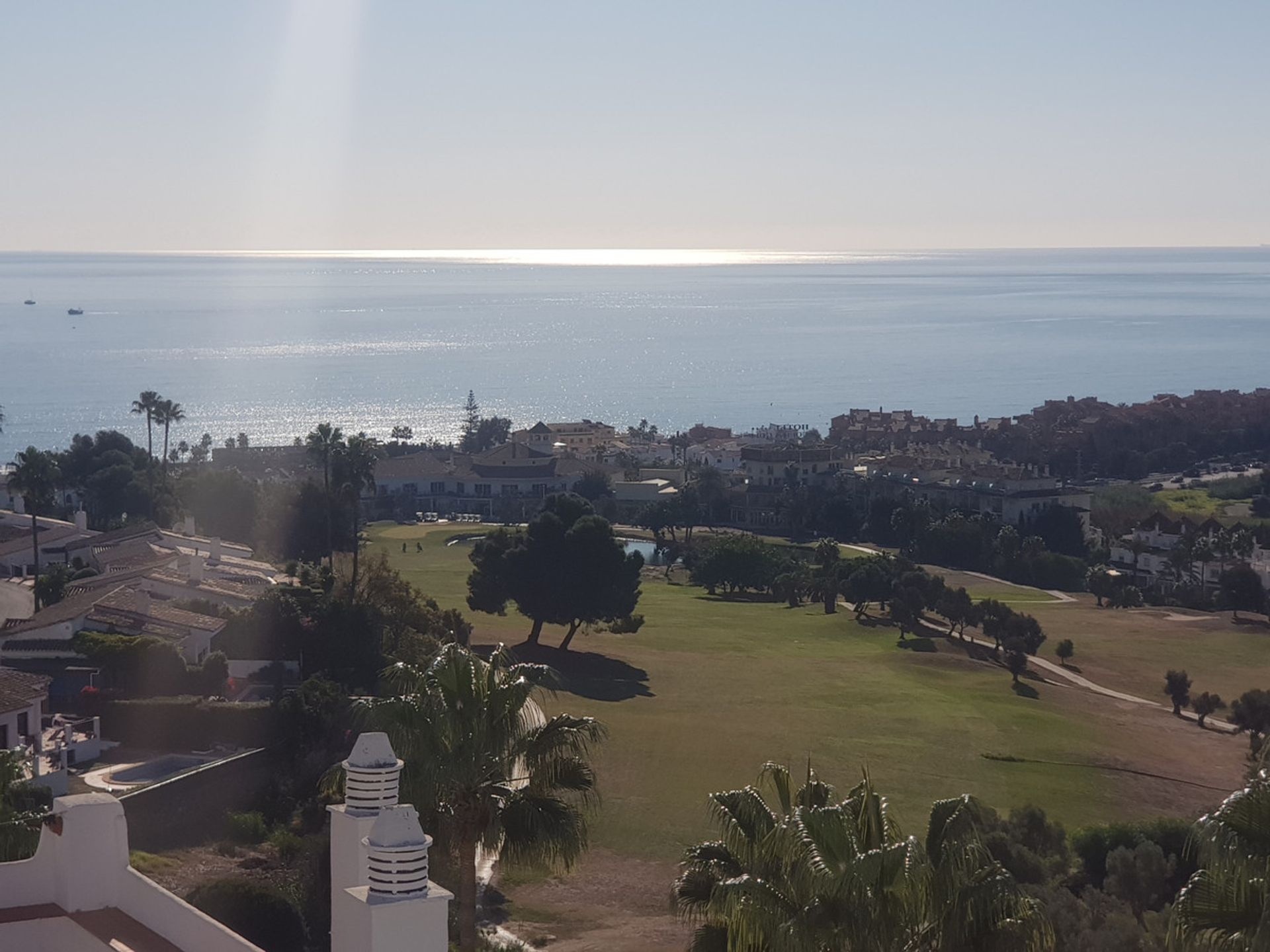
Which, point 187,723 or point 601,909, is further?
point 187,723

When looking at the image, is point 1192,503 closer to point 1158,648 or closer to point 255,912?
point 1158,648

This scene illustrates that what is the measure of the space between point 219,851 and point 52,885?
1593 cm

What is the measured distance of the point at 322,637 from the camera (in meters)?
39.4

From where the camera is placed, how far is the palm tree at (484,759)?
1549 cm

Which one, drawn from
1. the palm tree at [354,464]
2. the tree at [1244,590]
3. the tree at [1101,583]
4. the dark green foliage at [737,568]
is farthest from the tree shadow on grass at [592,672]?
the tree at [1244,590]

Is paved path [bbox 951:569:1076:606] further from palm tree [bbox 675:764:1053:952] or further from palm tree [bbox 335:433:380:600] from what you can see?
palm tree [bbox 675:764:1053:952]

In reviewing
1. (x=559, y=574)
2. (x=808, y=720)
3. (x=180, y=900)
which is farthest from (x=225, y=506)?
(x=180, y=900)

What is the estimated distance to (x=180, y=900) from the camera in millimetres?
11266

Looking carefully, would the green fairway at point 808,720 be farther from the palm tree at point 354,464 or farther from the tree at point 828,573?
the palm tree at point 354,464

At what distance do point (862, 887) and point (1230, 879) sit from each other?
8.83 feet

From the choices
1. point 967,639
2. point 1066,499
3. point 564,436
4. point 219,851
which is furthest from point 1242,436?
point 219,851

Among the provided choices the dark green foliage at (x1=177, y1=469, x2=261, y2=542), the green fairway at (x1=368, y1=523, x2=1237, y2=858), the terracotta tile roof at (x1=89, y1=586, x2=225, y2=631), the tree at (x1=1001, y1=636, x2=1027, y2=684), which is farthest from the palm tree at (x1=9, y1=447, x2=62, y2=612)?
the tree at (x1=1001, y1=636, x2=1027, y2=684)

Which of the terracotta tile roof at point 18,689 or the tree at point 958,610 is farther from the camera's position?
the tree at point 958,610

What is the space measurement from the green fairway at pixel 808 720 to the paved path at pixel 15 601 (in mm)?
13640
